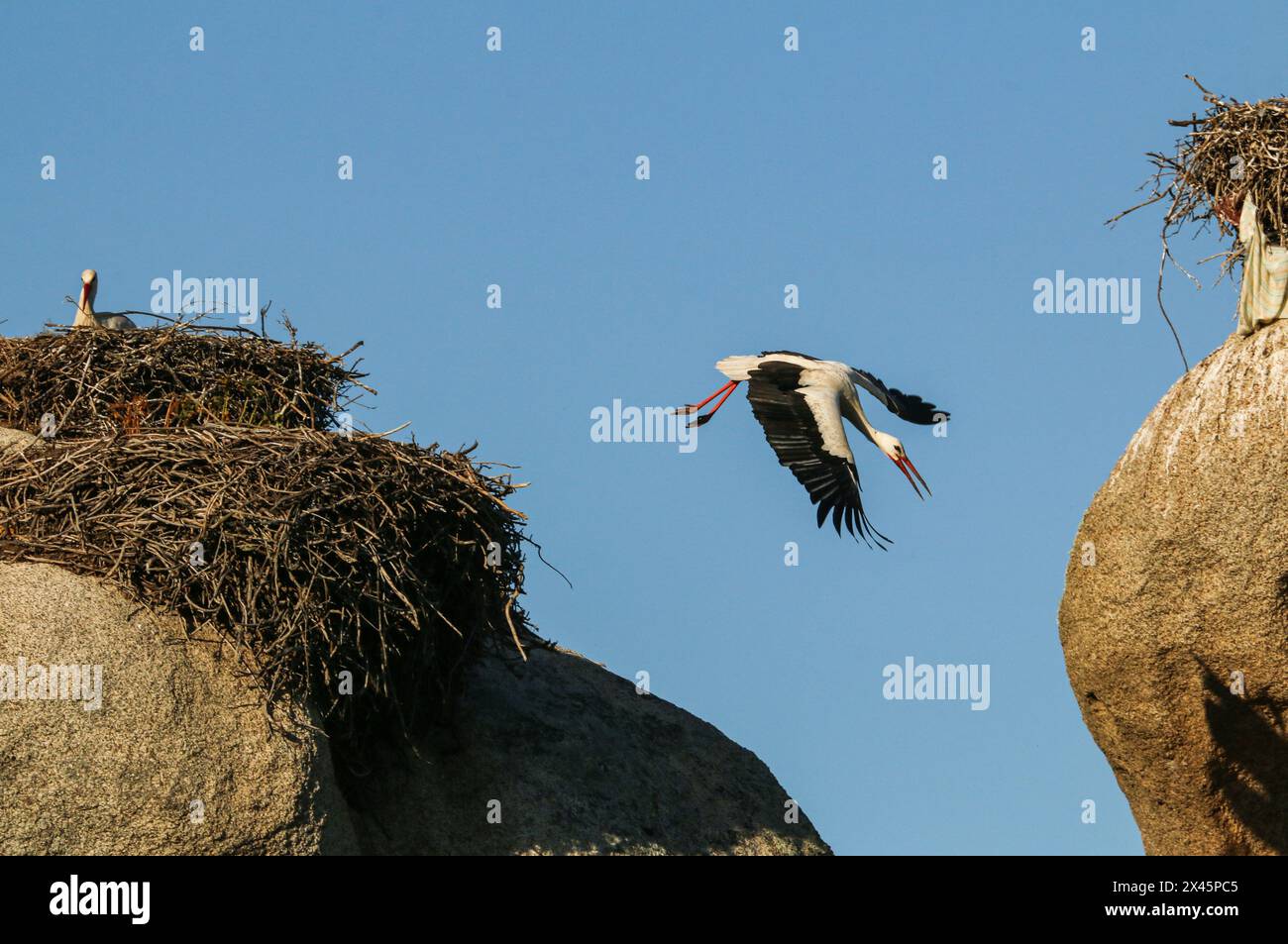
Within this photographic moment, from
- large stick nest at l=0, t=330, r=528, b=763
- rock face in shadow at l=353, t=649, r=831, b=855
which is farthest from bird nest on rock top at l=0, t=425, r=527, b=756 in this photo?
rock face in shadow at l=353, t=649, r=831, b=855

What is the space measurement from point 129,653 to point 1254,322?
7.28 meters

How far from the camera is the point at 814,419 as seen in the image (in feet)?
45.3

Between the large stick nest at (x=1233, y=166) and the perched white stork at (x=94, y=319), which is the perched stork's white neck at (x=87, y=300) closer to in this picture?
the perched white stork at (x=94, y=319)

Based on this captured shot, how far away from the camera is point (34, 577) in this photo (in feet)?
33.1

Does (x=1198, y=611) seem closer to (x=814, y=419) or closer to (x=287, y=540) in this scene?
(x=814, y=419)

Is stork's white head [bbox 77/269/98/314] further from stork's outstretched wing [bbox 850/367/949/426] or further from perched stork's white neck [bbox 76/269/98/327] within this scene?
stork's outstretched wing [bbox 850/367/949/426]

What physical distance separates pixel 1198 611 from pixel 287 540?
5669 mm

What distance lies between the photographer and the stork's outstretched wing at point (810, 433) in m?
13.4

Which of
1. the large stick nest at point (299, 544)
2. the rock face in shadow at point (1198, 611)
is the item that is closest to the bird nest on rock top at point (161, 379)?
the large stick nest at point (299, 544)

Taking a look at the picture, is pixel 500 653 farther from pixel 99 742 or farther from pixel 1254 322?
pixel 1254 322

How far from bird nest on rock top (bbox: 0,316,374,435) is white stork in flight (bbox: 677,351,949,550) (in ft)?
10.8

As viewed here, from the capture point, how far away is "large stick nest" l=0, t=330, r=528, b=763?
1023cm

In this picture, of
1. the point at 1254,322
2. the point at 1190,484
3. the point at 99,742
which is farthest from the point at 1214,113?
the point at 99,742

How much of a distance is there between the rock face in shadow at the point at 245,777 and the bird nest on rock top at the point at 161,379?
2.15 m
